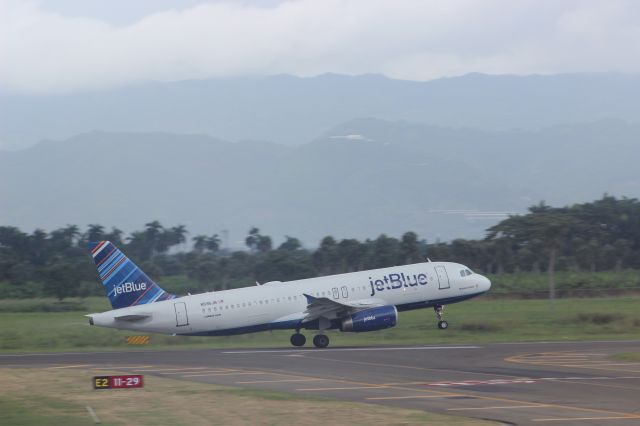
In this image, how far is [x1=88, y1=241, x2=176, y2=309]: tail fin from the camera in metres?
43.7

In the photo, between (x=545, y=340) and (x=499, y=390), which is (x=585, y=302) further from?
(x=499, y=390)

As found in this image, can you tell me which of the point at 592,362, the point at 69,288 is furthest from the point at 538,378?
the point at 69,288

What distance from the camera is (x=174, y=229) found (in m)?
135

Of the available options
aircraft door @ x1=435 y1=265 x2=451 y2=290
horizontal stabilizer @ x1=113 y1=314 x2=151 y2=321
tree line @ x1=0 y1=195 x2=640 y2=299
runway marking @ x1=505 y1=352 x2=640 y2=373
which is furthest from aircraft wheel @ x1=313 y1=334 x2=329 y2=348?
tree line @ x1=0 y1=195 x2=640 y2=299

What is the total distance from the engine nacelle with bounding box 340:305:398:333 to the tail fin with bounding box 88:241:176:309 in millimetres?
8626

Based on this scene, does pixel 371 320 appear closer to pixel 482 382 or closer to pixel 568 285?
pixel 482 382

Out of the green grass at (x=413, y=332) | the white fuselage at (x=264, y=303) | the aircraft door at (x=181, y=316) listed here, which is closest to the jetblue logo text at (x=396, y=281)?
the white fuselage at (x=264, y=303)

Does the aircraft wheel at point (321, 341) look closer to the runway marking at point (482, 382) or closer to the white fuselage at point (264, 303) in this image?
the white fuselage at point (264, 303)

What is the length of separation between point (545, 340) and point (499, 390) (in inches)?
713

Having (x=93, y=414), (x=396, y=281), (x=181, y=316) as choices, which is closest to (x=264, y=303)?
(x=181, y=316)

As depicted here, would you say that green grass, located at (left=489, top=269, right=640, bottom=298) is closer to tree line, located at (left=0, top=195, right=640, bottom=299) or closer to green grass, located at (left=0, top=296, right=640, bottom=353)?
tree line, located at (left=0, top=195, right=640, bottom=299)

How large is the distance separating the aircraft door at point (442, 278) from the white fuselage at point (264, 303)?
17.0 inches

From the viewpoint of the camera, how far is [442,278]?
47.5m

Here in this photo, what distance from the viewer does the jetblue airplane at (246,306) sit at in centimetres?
4338
